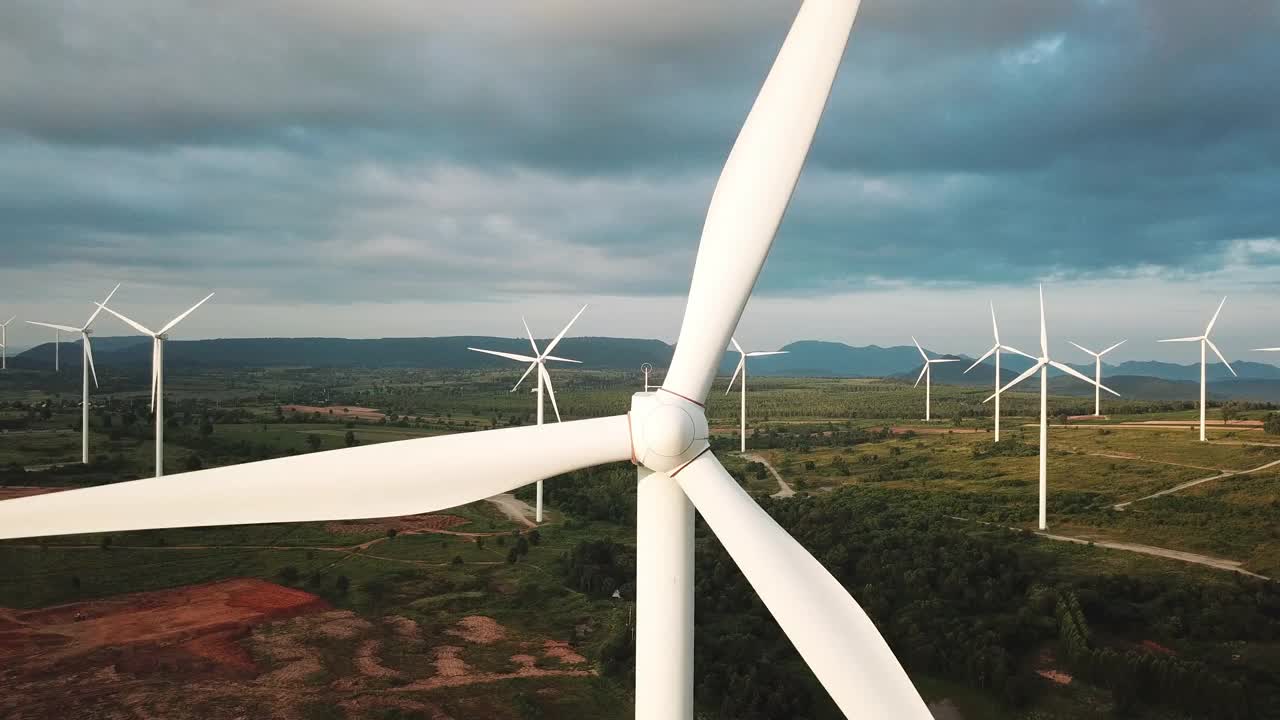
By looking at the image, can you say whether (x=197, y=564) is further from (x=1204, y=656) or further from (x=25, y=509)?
(x=1204, y=656)

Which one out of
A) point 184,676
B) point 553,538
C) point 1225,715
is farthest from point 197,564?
point 1225,715

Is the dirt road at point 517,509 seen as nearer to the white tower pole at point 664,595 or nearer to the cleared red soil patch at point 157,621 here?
the cleared red soil patch at point 157,621

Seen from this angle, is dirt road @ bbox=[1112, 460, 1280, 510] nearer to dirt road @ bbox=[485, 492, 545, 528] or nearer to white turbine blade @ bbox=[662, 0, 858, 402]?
dirt road @ bbox=[485, 492, 545, 528]

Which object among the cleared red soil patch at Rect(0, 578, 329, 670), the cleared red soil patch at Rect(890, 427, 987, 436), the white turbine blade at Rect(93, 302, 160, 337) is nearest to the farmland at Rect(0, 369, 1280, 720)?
the cleared red soil patch at Rect(0, 578, 329, 670)

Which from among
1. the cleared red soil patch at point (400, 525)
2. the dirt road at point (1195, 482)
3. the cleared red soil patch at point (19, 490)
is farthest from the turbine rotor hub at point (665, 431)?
the cleared red soil patch at point (19, 490)

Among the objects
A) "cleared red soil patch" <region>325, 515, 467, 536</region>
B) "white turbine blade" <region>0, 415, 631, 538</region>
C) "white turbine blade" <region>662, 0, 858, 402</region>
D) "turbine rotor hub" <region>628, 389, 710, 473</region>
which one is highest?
"white turbine blade" <region>662, 0, 858, 402</region>

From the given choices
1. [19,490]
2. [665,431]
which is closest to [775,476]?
[19,490]

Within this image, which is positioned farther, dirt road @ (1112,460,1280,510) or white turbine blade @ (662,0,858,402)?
dirt road @ (1112,460,1280,510)
